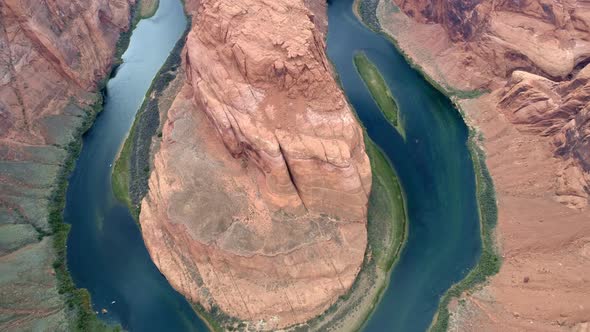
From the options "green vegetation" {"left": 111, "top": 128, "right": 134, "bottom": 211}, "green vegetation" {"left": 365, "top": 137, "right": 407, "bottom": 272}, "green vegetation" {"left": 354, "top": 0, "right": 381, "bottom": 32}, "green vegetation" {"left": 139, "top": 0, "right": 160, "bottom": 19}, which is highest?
"green vegetation" {"left": 354, "top": 0, "right": 381, "bottom": 32}

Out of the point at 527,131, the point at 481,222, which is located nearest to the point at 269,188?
the point at 481,222

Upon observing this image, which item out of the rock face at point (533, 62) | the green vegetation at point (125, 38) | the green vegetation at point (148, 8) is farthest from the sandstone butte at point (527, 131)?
the green vegetation at point (125, 38)

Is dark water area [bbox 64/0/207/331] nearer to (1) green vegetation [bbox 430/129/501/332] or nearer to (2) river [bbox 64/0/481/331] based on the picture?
(2) river [bbox 64/0/481/331]

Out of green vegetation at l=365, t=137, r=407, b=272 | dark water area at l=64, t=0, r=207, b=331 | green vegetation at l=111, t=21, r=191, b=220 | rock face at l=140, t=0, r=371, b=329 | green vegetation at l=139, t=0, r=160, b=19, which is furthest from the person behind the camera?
green vegetation at l=139, t=0, r=160, b=19

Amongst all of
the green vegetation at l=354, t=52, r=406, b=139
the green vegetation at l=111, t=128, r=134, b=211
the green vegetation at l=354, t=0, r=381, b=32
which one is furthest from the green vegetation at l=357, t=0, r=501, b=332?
the green vegetation at l=111, t=128, r=134, b=211

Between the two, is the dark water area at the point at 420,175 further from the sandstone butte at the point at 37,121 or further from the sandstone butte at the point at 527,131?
the sandstone butte at the point at 37,121

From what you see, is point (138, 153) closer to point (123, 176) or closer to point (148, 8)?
point (123, 176)

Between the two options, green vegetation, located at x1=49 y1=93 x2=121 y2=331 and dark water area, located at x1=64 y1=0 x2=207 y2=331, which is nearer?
green vegetation, located at x1=49 y1=93 x2=121 y2=331
